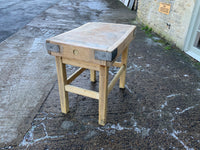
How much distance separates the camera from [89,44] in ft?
5.07

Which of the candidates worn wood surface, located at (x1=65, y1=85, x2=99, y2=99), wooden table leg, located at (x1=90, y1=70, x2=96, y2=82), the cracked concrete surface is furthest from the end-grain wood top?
the cracked concrete surface

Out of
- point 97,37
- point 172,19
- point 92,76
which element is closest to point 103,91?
point 97,37

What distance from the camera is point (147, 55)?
12.5ft

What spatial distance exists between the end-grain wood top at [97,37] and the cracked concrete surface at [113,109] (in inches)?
36.3

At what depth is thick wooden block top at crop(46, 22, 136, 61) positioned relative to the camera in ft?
4.83

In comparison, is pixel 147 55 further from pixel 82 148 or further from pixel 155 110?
pixel 82 148

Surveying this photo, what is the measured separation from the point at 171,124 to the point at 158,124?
15 cm

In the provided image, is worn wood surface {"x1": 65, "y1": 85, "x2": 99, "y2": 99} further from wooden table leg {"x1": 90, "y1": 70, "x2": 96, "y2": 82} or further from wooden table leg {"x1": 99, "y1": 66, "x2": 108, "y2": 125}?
wooden table leg {"x1": 90, "y1": 70, "x2": 96, "y2": 82}

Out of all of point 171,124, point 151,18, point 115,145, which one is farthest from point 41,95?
point 151,18

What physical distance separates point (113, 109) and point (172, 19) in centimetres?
326

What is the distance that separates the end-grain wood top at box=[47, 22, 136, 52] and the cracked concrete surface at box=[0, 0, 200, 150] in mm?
923

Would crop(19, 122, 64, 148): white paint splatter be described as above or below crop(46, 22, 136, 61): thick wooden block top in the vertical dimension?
below

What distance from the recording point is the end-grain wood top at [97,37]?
5.04 feet

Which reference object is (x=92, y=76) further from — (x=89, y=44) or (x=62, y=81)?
(x=89, y=44)
